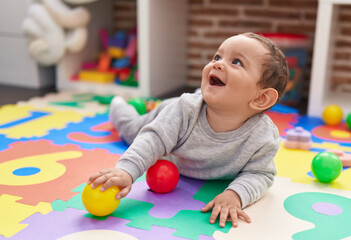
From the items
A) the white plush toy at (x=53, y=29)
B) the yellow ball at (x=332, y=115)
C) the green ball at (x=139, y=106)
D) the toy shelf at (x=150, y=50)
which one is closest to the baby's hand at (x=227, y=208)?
the green ball at (x=139, y=106)

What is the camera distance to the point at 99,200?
752mm

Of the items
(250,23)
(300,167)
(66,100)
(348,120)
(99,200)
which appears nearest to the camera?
(99,200)

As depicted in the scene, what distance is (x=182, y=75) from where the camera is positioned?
6.80ft

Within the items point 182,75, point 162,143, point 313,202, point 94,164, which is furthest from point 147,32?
point 313,202

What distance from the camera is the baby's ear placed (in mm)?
864

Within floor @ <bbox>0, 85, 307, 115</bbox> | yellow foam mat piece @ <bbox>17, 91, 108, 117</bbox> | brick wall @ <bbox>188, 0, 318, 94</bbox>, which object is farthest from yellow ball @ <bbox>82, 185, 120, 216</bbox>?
brick wall @ <bbox>188, 0, 318, 94</bbox>

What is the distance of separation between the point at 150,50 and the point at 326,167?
99 centimetres

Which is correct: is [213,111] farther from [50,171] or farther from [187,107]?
[50,171]

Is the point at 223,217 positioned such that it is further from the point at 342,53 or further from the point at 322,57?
the point at 342,53

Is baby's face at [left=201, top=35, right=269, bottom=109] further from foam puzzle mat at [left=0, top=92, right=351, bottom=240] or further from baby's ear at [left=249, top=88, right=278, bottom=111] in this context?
foam puzzle mat at [left=0, top=92, right=351, bottom=240]

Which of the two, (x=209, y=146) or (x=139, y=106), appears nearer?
(x=209, y=146)

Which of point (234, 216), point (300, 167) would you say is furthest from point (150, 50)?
point (234, 216)

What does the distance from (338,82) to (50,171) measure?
1.33 meters

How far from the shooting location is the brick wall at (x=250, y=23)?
180cm
